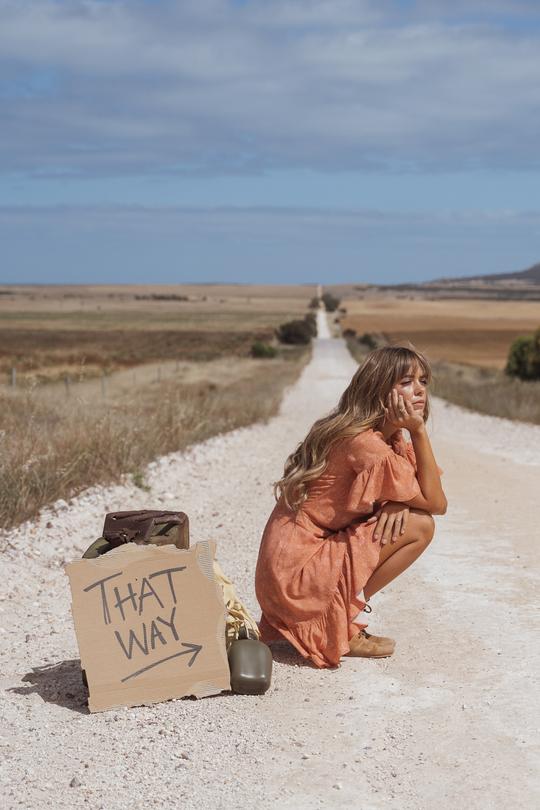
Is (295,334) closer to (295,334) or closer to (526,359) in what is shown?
(295,334)

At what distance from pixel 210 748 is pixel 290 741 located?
1.11 ft

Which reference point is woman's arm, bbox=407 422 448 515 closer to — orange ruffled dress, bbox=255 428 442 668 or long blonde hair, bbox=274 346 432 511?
orange ruffled dress, bbox=255 428 442 668

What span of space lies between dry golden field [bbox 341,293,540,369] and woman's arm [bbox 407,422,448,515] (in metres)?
46.3

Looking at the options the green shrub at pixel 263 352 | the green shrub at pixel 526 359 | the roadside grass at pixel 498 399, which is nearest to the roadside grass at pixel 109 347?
the green shrub at pixel 263 352

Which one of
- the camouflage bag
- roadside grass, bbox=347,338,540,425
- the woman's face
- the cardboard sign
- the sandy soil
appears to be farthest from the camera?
roadside grass, bbox=347,338,540,425

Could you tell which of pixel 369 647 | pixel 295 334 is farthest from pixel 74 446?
pixel 295 334

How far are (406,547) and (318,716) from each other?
3.28 ft

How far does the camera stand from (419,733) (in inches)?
186

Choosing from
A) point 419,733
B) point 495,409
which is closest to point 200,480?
point 419,733

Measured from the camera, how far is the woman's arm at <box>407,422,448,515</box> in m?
5.47

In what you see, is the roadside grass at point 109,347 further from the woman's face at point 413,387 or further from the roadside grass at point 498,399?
the woman's face at point 413,387

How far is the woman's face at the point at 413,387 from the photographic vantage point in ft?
18.1

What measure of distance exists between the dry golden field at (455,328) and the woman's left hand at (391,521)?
1824 inches

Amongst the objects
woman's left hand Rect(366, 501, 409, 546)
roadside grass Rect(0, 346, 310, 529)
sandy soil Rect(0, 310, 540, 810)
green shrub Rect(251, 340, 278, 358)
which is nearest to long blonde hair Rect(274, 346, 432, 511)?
woman's left hand Rect(366, 501, 409, 546)
